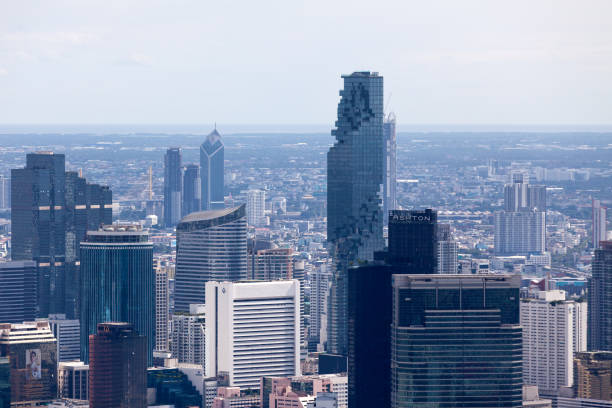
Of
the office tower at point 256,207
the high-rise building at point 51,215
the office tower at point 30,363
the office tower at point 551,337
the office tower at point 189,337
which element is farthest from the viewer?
the office tower at point 256,207

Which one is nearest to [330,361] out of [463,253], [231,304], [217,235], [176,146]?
[231,304]

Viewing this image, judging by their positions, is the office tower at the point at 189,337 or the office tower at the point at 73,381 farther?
the office tower at the point at 189,337

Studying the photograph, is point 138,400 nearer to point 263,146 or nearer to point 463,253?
point 463,253

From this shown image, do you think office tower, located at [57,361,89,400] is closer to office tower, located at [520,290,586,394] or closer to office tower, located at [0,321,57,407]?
office tower, located at [0,321,57,407]

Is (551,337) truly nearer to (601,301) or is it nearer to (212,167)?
(601,301)

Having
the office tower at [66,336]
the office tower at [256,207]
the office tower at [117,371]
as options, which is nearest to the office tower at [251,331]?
the office tower at [66,336]

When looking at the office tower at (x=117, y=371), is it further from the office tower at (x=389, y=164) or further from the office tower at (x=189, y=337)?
the office tower at (x=389, y=164)

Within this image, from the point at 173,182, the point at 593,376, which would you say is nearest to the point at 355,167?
the point at 593,376
